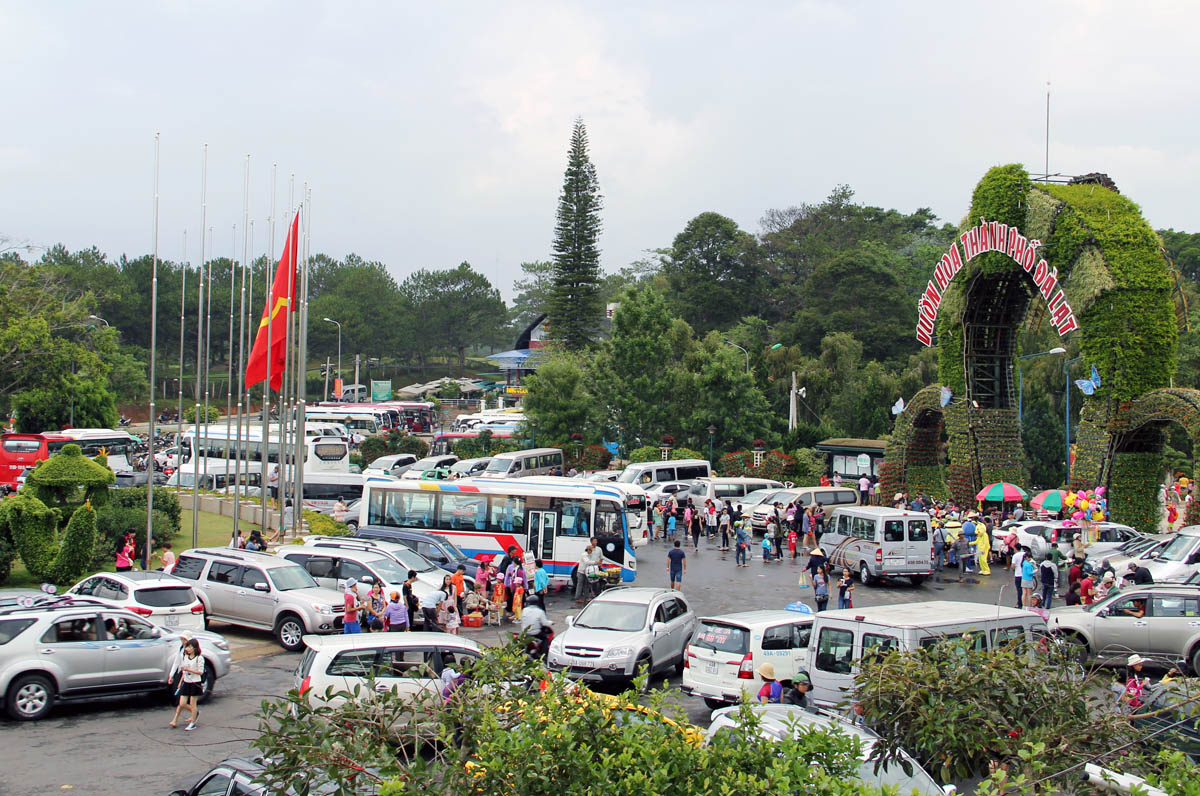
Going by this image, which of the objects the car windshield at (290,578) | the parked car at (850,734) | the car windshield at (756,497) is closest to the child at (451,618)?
the car windshield at (290,578)

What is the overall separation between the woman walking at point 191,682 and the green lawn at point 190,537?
9592mm

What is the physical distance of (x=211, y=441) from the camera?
47.2m

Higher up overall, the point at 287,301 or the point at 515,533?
the point at 287,301

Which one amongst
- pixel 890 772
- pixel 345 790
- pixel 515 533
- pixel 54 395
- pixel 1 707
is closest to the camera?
pixel 345 790

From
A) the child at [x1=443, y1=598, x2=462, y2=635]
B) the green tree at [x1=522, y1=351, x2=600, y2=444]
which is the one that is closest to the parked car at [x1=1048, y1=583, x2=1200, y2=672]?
the child at [x1=443, y1=598, x2=462, y2=635]

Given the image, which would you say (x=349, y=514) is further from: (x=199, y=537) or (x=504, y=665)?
(x=504, y=665)

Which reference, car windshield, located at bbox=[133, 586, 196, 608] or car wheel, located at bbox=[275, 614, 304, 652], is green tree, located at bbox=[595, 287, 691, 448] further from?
car windshield, located at bbox=[133, 586, 196, 608]

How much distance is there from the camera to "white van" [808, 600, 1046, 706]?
11812mm

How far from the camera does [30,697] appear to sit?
12.9 metres

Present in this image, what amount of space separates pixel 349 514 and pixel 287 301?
7862 mm

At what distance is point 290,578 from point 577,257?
56.4m

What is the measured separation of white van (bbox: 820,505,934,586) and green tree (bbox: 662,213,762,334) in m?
58.7

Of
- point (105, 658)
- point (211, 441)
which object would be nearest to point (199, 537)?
point (105, 658)

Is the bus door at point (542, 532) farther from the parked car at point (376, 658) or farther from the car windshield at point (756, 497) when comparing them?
the parked car at point (376, 658)
